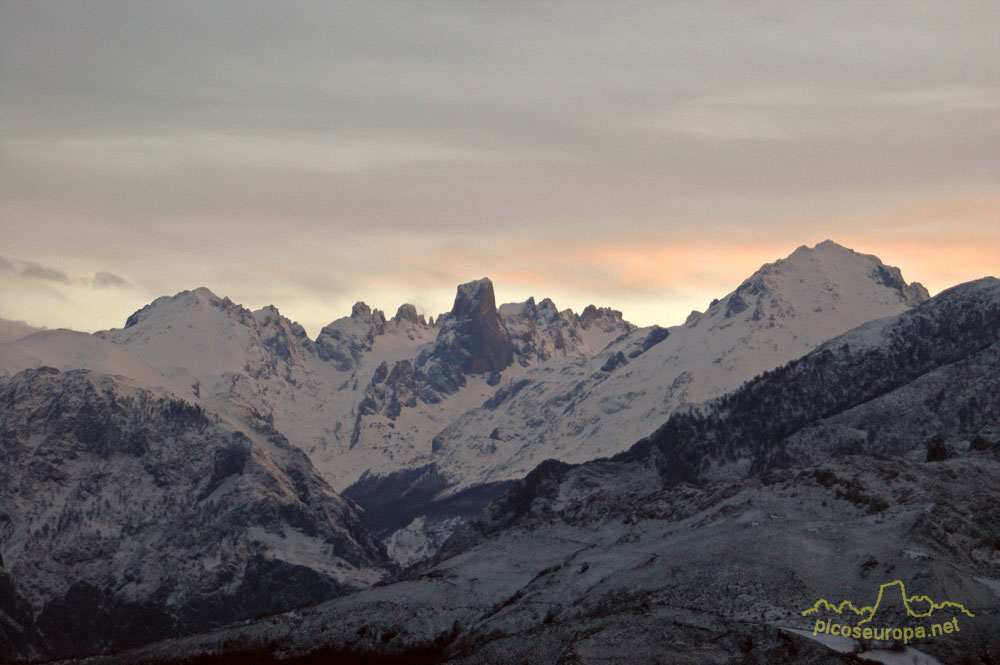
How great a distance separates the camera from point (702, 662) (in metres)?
190

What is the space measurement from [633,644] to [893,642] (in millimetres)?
35419

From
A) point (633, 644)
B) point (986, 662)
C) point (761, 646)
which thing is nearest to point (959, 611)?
point (986, 662)

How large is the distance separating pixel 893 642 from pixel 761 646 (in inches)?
697

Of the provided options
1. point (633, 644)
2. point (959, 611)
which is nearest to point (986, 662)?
point (959, 611)

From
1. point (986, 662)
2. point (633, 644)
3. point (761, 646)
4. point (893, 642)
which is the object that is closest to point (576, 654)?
point (633, 644)

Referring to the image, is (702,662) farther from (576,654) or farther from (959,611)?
(959,611)

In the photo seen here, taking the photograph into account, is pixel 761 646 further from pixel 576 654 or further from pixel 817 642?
pixel 576 654

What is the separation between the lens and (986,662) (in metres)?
188

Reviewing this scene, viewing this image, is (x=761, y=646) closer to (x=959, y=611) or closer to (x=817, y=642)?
(x=817, y=642)

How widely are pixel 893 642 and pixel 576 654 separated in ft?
142

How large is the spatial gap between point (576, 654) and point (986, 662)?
55280 mm

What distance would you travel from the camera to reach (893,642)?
189750mm

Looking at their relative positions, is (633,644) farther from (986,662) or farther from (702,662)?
(986,662)

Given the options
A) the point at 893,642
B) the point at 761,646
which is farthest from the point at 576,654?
the point at 893,642
